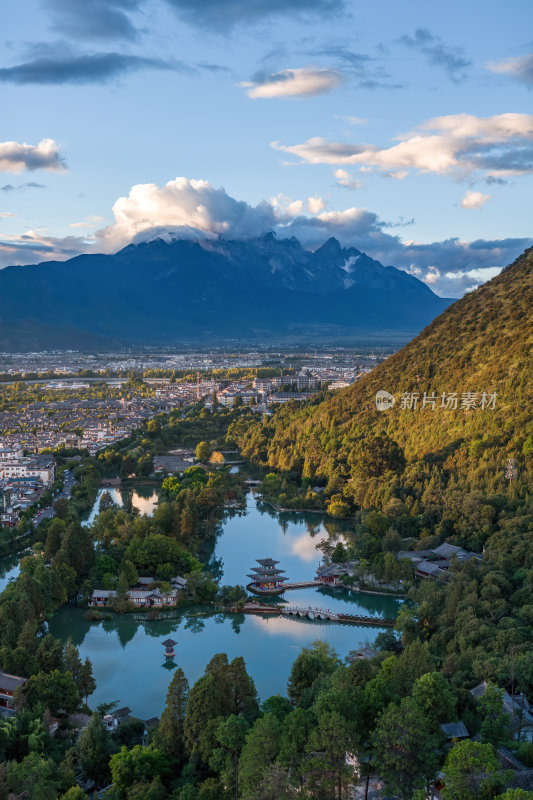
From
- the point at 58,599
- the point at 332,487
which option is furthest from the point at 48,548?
the point at 332,487

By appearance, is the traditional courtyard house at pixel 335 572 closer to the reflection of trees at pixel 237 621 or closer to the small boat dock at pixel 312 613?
the small boat dock at pixel 312 613

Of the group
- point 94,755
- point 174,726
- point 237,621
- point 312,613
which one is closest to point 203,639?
point 237,621

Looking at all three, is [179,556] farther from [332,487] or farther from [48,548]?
[332,487]

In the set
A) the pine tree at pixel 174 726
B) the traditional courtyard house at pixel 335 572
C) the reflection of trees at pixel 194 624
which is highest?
the pine tree at pixel 174 726

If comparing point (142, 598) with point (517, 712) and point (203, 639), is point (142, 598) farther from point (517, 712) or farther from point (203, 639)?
point (517, 712)

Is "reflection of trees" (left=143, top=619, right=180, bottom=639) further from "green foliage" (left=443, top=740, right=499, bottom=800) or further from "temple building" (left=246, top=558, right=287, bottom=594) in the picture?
"green foliage" (left=443, top=740, right=499, bottom=800)

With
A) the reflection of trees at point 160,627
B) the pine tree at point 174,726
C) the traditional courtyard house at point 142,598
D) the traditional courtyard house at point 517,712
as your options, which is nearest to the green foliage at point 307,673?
the pine tree at point 174,726
